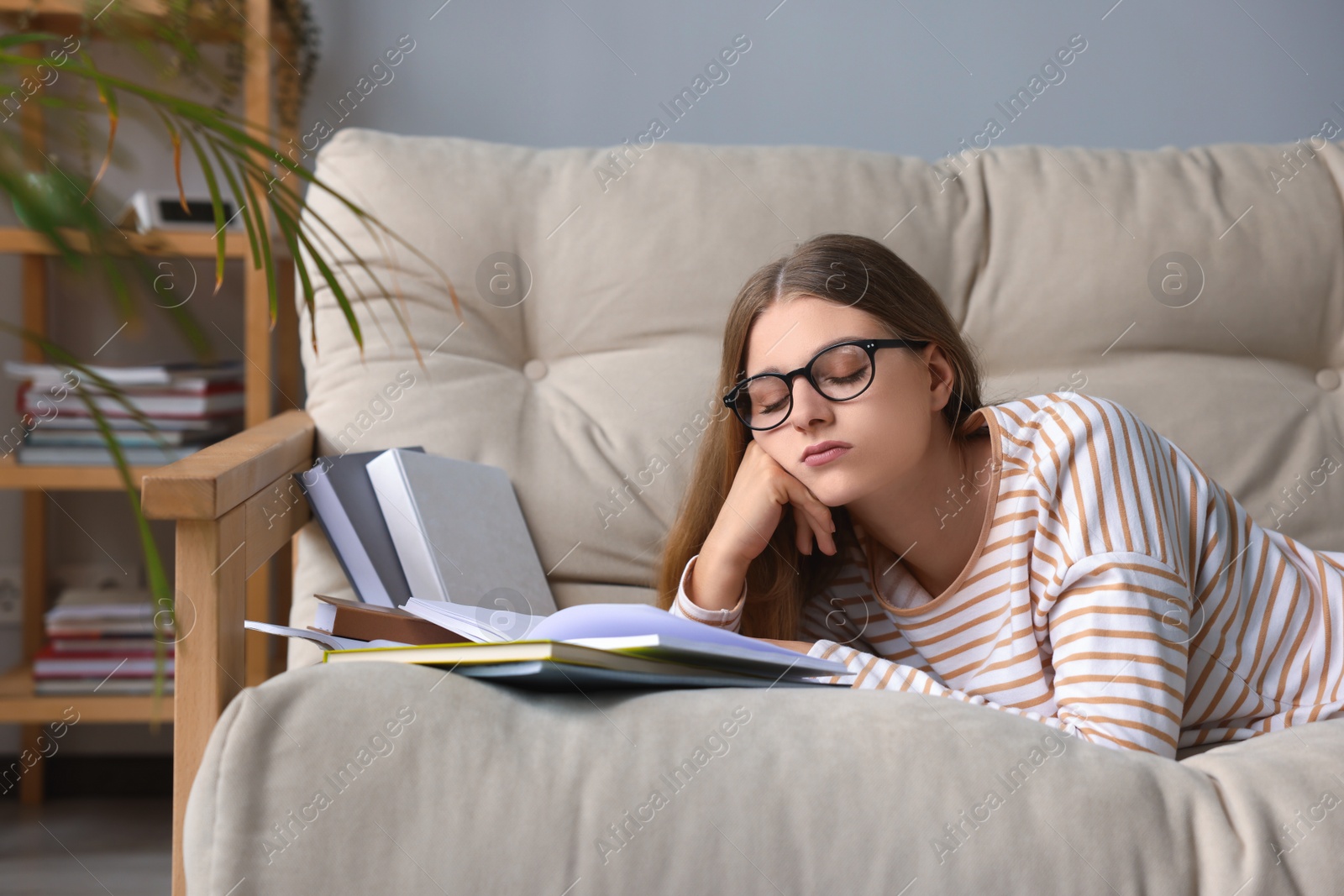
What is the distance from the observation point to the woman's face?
861 millimetres

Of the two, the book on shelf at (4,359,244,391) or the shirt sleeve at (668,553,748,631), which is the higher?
the book on shelf at (4,359,244,391)

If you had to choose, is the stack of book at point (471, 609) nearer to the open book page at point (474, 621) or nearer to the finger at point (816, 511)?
the open book page at point (474, 621)

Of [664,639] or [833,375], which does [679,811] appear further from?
[833,375]

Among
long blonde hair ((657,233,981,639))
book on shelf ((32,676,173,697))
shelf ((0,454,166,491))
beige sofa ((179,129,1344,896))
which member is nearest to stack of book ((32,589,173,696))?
book on shelf ((32,676,173,697))

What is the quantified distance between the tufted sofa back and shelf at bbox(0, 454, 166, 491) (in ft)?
1.49

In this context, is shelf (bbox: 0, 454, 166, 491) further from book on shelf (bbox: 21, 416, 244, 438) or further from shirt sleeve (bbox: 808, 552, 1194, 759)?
shirt sleeve (bbox: 808, 552, 1194, 759)

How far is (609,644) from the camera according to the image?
2.12ft

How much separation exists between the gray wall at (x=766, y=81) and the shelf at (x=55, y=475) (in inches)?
11.8

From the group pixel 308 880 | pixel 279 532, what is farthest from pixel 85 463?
pixel 308 880

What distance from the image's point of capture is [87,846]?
1502 millimetres

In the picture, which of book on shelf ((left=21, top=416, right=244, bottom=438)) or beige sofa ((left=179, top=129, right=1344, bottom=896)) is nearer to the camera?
beige sofa ((left=179, top=129, right=1344, bottom=896))

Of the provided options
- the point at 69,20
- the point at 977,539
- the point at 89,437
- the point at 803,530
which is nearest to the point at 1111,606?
the point at 977,539

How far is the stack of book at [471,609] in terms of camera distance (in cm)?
64

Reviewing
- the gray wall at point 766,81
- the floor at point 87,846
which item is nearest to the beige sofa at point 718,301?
the gray wall at point 766,81
